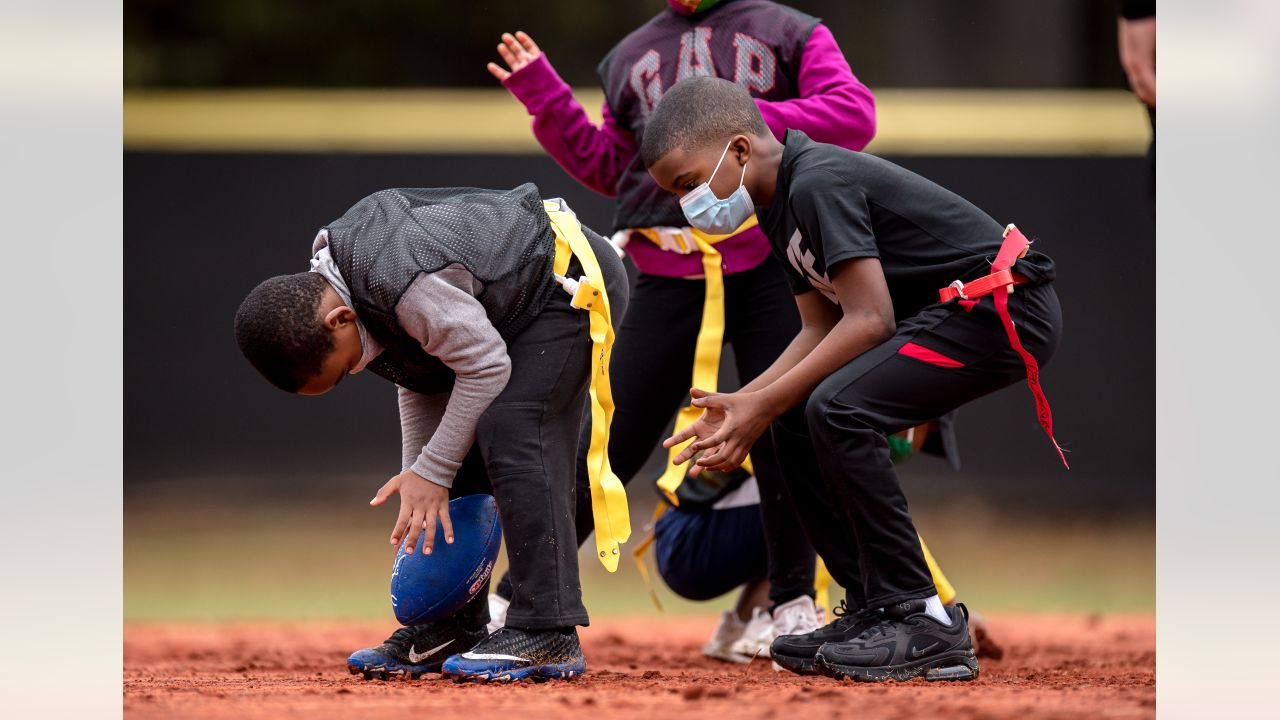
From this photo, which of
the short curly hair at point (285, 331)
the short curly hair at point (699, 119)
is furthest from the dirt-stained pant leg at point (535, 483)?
the short curly hair at point (699, 119)

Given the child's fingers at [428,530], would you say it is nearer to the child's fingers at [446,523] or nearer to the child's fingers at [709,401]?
the child's fingers at [446,523]

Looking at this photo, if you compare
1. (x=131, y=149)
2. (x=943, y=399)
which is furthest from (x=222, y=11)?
(x=943, y=399)

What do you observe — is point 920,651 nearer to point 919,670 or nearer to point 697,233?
point 919,670

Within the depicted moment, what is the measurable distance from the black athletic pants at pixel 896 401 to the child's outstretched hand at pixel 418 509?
0.73 meters

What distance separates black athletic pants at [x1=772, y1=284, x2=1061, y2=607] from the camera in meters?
2.60

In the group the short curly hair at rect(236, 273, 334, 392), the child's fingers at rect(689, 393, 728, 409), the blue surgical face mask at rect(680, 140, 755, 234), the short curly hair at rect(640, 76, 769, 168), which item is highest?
the short curly hair at rect(640, 76, 769, 168)

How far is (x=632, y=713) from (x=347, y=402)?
4570mm

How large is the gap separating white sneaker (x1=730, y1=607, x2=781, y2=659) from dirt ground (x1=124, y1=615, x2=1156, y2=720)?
7 cm

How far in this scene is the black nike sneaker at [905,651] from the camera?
2.57 meters

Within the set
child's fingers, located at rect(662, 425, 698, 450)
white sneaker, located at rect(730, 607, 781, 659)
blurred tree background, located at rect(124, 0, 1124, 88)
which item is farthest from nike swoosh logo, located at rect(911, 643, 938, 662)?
blurred tree background, located at rect(124, 0, 1124, 88)

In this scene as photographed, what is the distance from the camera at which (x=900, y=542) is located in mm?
2631

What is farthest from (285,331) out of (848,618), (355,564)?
(355,564)

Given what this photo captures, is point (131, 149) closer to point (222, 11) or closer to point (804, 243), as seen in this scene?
point (222, 11)

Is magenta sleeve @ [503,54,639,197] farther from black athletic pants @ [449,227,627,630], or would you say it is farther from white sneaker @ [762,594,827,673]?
white sneaker @ [762,594,827,673]
